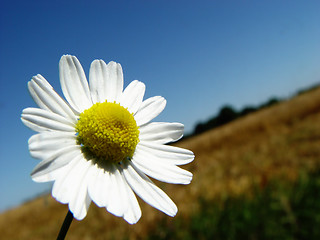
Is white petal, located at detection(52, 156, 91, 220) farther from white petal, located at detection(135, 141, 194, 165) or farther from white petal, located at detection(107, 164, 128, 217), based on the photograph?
white petal, located at detection(135, 141, 194, 165)

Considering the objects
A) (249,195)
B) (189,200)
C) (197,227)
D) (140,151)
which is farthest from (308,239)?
(140,151)

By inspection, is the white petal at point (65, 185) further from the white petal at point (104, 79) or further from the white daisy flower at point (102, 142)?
the white petal at point (104, 79)

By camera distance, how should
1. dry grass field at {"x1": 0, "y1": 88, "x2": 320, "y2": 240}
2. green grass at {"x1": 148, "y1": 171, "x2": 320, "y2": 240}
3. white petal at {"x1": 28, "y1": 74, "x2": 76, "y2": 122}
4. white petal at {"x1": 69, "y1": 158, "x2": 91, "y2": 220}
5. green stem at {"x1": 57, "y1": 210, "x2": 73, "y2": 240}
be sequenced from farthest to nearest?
dry grass field at {"x1": 0, "y1": 88, "x2": 320, "y2": 240}, green grass at {"x1": 148, "y1": 171, "x2": 320, "y2": 240}, white petal at {"x1": 28, "y1": 74, "x2": 76, "y2": 122}, white petal at {"x1": 69, "y1": 158, "x2": 91, "y2": 220}, green stem at {"x1": 57, "y1": 210, "x2": 73, "y2": 240}

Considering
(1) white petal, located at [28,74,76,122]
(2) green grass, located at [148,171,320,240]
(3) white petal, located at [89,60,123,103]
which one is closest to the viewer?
(1) white petal, located at [28,74,76,122]

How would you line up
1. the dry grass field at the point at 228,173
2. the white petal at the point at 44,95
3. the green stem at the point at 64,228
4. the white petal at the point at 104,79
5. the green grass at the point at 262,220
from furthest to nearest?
the dry grass field at the point at 228,173 < the green grass at the point at 262,220 < the white petal at the point at 104,79 < the white petal at the point at 44,95 < the green stem at the point at 64,228

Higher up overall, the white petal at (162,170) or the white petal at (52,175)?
the white petal at (52,175)

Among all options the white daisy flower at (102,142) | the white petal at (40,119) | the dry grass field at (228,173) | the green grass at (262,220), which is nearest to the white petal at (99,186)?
the white daisy flower at (102,142)

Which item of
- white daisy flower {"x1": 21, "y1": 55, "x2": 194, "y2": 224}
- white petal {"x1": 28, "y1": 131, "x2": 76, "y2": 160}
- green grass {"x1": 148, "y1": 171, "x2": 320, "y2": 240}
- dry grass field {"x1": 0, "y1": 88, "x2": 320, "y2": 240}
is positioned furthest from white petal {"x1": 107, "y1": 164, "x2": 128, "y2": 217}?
green grass {"x1": 148, "y1": 171, "x2": 320, "y2": 240}
